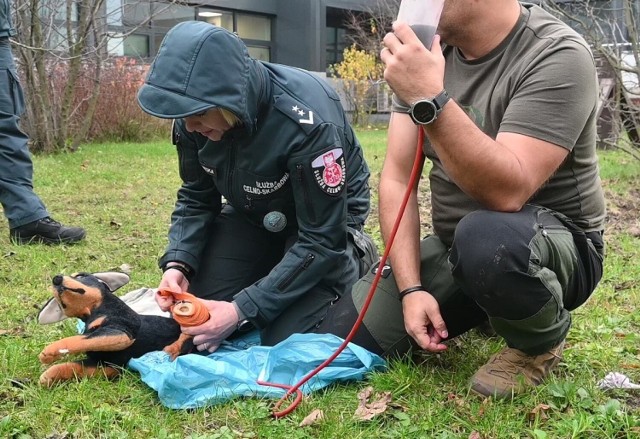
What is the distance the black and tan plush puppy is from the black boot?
2100 millimetres

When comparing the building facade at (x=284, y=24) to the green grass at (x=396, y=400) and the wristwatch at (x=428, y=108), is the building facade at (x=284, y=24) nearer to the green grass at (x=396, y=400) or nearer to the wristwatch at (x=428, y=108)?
the green grass at (x=396, y=400)

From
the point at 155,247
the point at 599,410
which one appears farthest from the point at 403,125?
the point at 155,247

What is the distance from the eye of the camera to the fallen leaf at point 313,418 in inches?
83.0

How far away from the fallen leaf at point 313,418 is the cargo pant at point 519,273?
463mm

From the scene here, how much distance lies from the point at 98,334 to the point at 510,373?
133cm

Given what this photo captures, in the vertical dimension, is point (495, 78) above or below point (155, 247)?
above

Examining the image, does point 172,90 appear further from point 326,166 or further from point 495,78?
point 495,78

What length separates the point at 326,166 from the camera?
8.31ft

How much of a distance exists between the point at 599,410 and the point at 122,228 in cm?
385

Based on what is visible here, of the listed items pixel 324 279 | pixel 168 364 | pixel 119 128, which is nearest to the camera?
pixel 168 364

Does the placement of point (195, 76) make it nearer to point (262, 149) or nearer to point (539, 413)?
point (262, 149)

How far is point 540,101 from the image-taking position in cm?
201

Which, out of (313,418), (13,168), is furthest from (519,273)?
(13,168)

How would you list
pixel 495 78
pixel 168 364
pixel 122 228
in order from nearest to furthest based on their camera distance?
1. pixel 495 78
2. pixel 168 364
3. pixel 122 228
